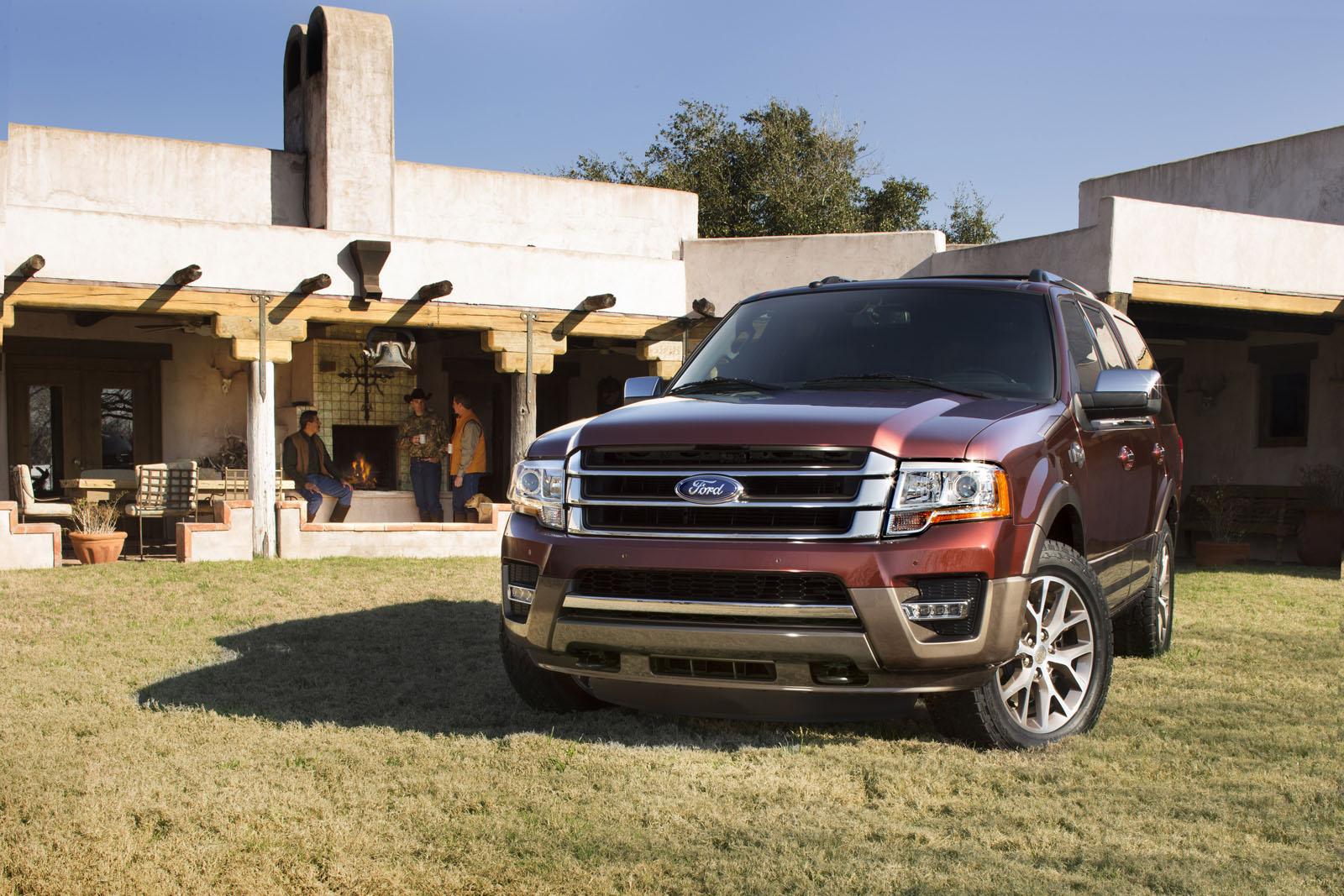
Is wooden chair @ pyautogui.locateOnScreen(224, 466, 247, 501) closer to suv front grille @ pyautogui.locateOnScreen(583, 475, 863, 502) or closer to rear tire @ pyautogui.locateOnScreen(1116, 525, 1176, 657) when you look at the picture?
rear tire @ pyautogui.locateOnScreen(1116, 525, 1176, 657)

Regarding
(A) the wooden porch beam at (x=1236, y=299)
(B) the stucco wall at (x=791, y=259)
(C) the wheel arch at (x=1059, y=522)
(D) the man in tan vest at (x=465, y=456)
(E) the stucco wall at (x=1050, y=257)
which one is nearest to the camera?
(C) the wheel arch at (x=1059, y=522)

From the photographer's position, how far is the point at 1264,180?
1884cm

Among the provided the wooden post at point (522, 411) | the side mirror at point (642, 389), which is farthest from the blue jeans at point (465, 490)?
the side mirror at point (642, 389)

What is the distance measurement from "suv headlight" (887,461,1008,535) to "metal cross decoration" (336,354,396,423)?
15.6 meters

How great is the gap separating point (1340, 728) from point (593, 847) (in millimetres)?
3637

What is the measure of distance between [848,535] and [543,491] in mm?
1301

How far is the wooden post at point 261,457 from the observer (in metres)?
14.1

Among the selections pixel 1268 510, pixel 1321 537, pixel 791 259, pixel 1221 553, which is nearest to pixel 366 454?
pixel 791 259

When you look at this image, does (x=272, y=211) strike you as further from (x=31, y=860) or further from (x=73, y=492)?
(x=31, y=860)

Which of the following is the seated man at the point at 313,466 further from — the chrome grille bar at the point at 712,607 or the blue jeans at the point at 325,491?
the chrome grille bar at the point at 712,607

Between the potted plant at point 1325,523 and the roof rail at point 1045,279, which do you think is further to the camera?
the potted plant at point 1325,523

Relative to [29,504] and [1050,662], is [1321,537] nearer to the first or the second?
[1050,662]

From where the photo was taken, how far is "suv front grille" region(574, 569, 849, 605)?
449 cm

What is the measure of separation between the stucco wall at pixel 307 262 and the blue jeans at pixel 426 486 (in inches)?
102
